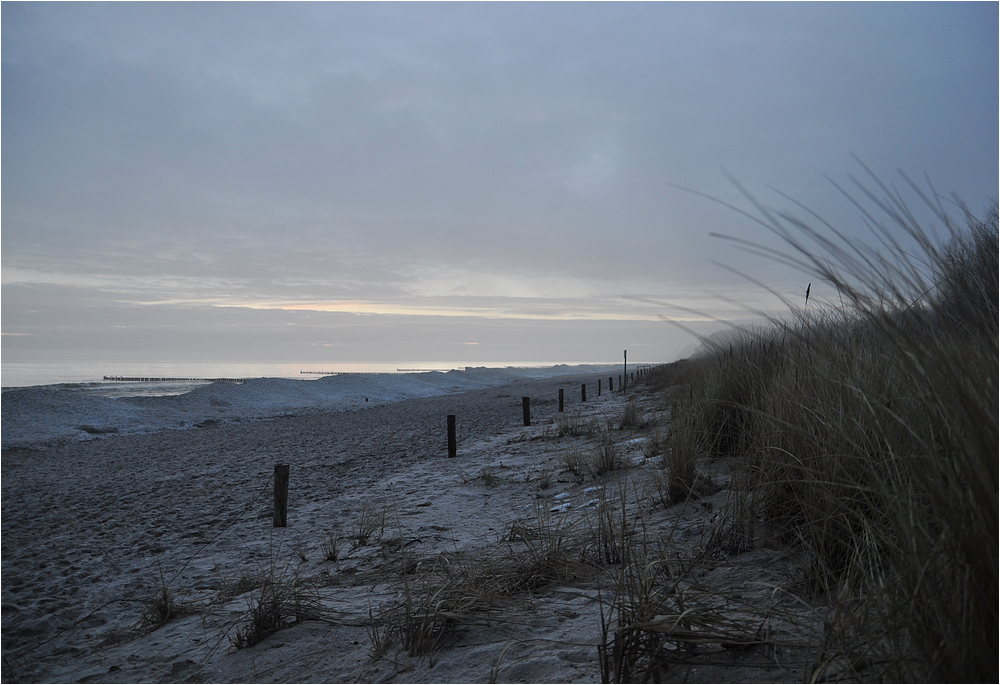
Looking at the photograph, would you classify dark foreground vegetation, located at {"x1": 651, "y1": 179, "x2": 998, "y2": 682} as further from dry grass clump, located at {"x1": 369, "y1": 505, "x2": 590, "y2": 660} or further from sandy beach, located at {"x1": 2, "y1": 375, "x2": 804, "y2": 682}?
dry grass clump, located at {"x1": 369, "y1": 505, "x2": 590, "y2": 660}

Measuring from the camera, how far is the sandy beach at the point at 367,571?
2.37m

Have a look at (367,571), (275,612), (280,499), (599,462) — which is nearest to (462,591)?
(275,612)

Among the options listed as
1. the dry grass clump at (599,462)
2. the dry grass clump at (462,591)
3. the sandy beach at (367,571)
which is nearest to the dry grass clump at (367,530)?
the sandy beach at (367,571)

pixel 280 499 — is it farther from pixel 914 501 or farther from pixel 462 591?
pixel 914 501

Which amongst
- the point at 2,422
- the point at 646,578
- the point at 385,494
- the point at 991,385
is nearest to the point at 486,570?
the point at 646,578

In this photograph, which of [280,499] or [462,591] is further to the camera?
[280,499]

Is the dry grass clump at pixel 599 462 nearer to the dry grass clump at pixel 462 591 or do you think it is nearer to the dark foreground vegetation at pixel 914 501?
the dry grass clump at pixel 462 591

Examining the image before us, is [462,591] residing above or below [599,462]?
below

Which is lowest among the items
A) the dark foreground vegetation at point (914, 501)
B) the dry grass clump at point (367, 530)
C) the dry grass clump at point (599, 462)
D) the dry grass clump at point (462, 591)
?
the dry grass clump at point (367, 530)

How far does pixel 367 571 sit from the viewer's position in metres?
3.96

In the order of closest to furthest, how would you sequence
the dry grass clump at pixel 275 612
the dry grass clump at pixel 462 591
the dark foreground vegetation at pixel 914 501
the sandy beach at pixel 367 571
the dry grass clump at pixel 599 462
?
the dark foreground vegetation at pixel 914 501
the sandy beach at pixel 367 571
the dry grass clump at pixel 462 591
the dry grass clump at pixel 275 612
the dry grass clump at pixel 599 462

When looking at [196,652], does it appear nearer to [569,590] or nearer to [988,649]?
[569,590]

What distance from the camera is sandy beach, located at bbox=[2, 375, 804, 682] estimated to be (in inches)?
93.4

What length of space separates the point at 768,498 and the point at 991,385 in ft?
6.03
